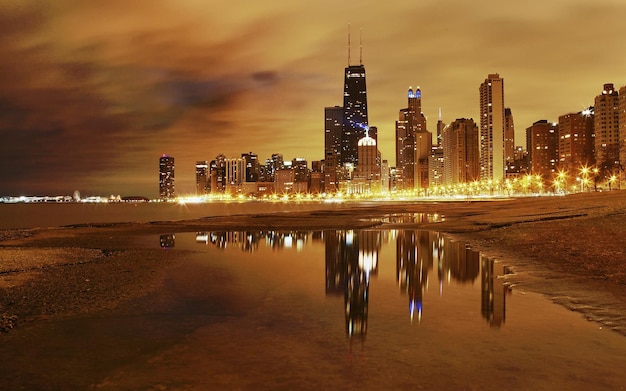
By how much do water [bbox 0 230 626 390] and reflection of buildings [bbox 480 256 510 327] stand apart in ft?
0.16

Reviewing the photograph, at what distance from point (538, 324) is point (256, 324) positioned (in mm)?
6751

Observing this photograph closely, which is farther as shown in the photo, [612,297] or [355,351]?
[612,297]

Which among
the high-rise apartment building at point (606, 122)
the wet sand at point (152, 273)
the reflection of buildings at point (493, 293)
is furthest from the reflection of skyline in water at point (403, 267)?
the high-rise apartment building at point (606, 122)

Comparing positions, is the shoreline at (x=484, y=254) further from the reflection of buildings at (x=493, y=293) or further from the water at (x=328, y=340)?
the water at (x=328, y=340)

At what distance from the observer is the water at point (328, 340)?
27.5 ft

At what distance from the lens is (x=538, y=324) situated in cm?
1157

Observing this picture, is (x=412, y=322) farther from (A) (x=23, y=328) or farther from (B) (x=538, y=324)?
(A) (x=23, y=328)

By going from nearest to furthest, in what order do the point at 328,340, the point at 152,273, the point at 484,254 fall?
the point at 328,340 → the point at 152,273 → the point at 484,254

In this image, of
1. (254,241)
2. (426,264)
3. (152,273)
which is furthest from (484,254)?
(254,241)

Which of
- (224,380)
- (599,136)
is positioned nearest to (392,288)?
(224,380)

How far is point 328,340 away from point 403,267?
11.8 m

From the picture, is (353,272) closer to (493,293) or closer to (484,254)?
(493,293)

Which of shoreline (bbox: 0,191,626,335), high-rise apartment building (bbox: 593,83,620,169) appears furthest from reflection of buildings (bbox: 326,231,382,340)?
high-rise apartment building (bbox: 593,83,620,169)

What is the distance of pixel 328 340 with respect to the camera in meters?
10.7
